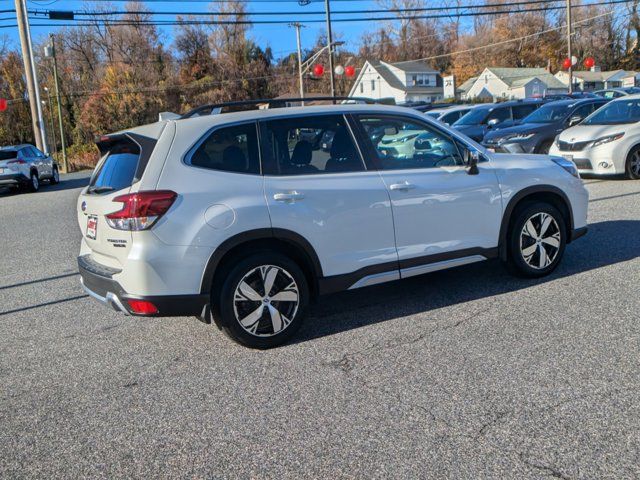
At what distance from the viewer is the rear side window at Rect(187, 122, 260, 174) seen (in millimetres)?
4582

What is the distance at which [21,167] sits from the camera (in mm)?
20016

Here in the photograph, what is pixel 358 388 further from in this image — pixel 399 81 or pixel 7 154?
pixel 399 81

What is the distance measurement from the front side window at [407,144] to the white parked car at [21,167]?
17.7 m

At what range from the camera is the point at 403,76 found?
7338cm

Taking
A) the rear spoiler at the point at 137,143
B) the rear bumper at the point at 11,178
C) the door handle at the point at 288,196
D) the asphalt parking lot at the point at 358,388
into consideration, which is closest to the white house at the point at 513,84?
the rear bumper at the point at 11,178

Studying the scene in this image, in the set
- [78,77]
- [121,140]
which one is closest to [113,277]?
[121,140]

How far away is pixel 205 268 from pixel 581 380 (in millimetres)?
2617

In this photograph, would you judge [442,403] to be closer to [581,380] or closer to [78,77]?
[581,380]

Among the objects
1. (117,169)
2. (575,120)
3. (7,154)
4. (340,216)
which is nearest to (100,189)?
(117,169)

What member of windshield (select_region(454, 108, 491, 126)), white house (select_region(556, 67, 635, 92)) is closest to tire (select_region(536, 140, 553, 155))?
windshield (select_region(454, 108, 491, 126))

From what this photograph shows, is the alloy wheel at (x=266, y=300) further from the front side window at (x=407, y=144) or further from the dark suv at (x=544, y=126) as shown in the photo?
the dark suv at (x=544, y=126)

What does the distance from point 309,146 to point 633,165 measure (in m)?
9.59

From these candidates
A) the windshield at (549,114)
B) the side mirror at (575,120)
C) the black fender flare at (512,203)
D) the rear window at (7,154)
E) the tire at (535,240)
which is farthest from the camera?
the rear window at (7,154)

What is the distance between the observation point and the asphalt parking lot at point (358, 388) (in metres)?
3.19
